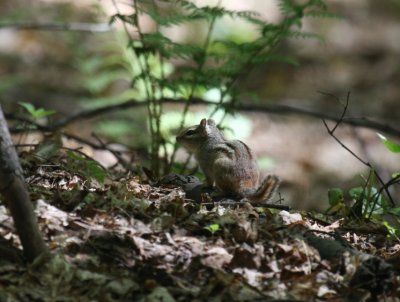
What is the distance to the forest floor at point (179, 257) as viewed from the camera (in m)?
2.99

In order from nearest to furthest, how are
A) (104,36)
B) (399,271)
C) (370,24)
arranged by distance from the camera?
(399,271), (104,36), (370,24)

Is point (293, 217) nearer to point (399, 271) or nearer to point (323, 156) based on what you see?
point (399, 271)

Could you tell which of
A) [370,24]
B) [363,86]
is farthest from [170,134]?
[370,24]

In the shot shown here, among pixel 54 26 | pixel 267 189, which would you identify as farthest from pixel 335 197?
pixel 54 26

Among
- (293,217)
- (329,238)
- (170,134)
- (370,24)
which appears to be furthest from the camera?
(370,24)

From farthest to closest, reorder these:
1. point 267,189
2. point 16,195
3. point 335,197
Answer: point 335,197 → point 267,189 → point 16,195

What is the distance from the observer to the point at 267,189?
14.2 feet

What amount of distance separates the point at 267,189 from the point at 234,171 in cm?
37

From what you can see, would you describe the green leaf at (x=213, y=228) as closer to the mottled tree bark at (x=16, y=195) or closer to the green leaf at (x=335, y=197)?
the mottled tree bark at (x=16, y=195)

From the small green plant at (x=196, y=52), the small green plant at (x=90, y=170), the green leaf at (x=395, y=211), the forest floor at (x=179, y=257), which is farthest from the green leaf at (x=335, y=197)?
the small green plant at (x=90, y=170)

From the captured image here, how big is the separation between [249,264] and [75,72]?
10.1 m

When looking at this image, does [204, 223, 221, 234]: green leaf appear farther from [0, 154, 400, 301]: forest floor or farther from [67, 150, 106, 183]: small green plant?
[67, 150, 106, 183]: small green plant

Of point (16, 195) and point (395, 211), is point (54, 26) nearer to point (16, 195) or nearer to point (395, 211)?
point (395, 211)

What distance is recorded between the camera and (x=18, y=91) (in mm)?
11422
